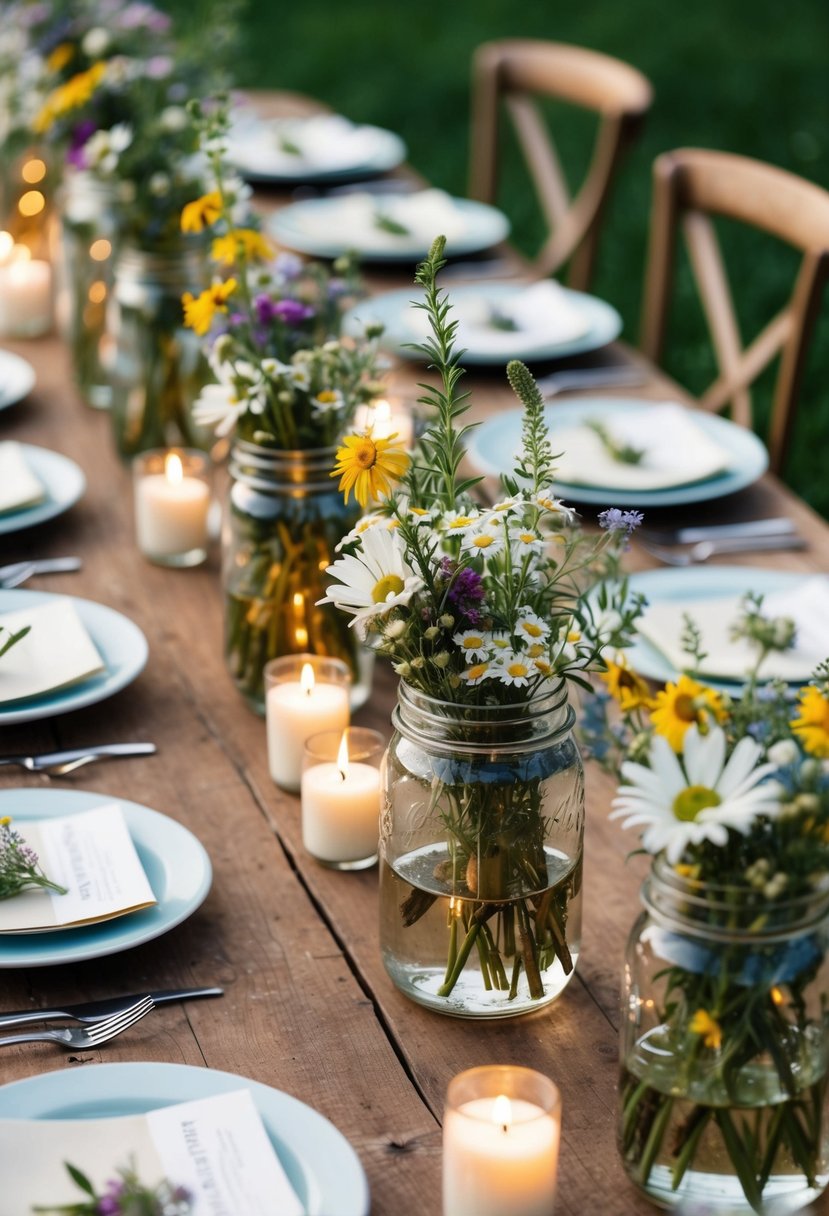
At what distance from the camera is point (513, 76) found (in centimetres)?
342

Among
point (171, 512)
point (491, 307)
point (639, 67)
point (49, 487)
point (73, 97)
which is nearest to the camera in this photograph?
point (171, 512)

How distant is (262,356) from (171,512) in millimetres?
364

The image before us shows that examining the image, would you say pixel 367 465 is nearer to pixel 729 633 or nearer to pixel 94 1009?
pixel 94 1009

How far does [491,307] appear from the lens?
7.65 ft

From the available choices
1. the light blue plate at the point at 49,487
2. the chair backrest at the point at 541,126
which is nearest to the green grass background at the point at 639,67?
the chair backrest at the point at 541,126

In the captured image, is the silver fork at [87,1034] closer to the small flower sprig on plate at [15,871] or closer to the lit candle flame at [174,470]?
the small flower sprig on plate at [15,871]

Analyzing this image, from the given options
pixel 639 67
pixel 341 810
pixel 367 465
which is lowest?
pixel 639 67

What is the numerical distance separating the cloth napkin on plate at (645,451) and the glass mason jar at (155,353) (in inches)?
18.2

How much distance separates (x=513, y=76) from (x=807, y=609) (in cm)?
217

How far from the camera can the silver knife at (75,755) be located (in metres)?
1.38

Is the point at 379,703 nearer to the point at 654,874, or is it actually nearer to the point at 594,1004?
the point at 594,1004

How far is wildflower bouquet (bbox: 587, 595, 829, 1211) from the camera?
0.82m

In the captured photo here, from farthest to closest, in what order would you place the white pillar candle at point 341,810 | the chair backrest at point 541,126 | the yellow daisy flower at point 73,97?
the chair backrest at point 541,126
the yellow daisy flower at point 73,97
the white pillar candle at point 341,810

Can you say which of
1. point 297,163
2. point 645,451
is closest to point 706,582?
point 645,451
